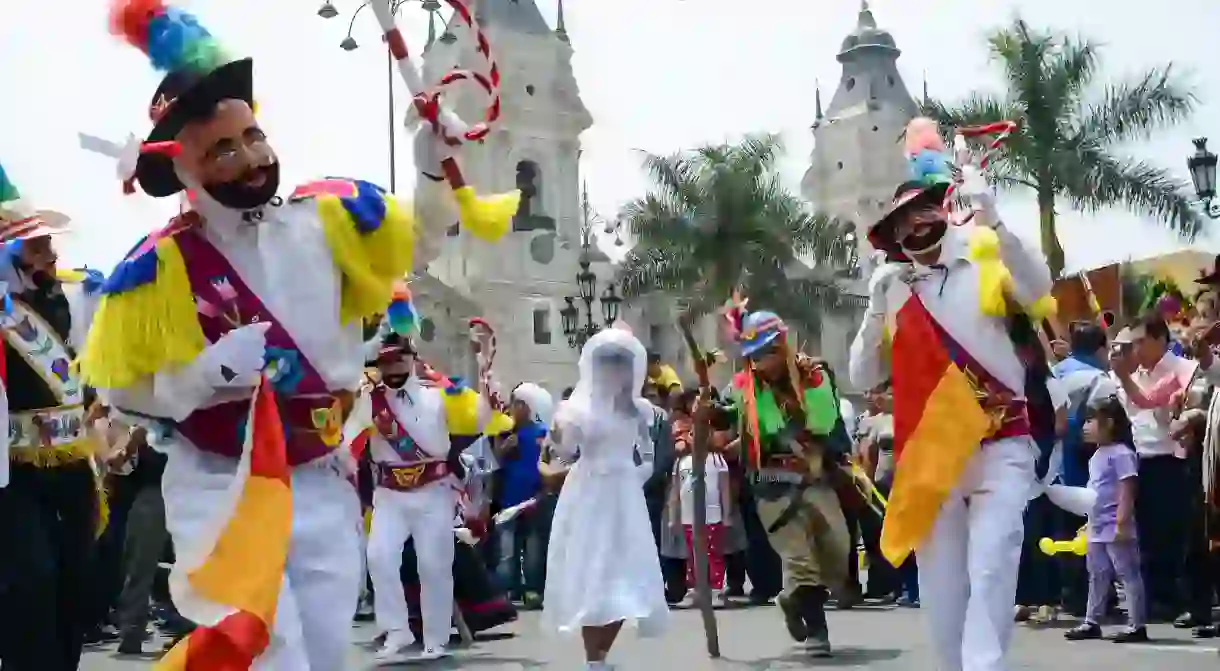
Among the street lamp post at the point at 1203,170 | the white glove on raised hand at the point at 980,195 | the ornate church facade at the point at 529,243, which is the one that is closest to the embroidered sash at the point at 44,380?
the white glove on raised hand at the point at 980,195

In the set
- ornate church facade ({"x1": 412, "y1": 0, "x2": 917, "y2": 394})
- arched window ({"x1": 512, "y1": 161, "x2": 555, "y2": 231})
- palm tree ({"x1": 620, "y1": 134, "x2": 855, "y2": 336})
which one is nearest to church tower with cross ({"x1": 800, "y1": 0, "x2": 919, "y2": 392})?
ornate church facade ({"x1": 412, "y1": 0, "x2": 917, "y2": 394})

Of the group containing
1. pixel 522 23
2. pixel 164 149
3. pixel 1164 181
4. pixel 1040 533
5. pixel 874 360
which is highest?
pixel 522 23

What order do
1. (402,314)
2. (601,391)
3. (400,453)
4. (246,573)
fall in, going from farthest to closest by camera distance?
(400,453) → (601,391) → (402,314) → (246,573)

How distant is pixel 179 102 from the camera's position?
458 centimetres

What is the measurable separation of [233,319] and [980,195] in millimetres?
3112

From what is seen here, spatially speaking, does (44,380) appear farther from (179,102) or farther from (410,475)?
(410,475)

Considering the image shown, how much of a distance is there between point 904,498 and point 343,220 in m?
2.77

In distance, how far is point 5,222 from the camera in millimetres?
6469

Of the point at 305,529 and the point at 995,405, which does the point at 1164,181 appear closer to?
the point at 995,405

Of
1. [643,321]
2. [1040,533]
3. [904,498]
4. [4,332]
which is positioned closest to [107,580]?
[4,332]

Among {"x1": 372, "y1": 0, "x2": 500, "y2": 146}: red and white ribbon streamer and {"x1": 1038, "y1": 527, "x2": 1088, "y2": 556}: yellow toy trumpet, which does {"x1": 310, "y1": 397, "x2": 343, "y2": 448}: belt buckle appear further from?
{"x1": 1038, "y1": 527, "x2": 1088, "y2": 556}: yellow toy trumpet

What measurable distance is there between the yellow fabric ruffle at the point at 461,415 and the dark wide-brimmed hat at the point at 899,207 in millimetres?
4429

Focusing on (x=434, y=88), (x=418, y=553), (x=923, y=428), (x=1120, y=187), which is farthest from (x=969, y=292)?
(x=1120, y=187)

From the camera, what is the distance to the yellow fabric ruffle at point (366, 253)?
4.74m
